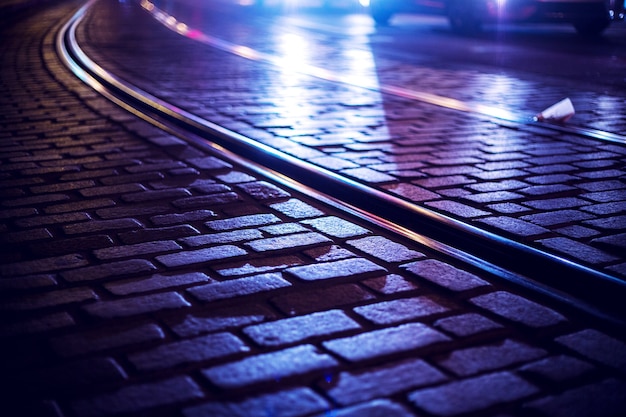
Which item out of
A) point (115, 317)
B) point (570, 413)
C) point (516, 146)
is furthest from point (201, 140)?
point (570, 413)

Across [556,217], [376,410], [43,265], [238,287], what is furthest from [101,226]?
[556,217]

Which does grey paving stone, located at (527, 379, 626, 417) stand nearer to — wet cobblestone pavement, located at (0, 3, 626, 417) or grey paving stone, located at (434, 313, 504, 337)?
wet cobblestone pavement, located at (0, 3, 626, 417)

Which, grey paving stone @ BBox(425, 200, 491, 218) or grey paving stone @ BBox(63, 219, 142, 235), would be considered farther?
grey paving stone @ BBox(425, 200, 491, 218)

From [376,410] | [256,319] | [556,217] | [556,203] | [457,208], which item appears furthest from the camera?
[556,203]

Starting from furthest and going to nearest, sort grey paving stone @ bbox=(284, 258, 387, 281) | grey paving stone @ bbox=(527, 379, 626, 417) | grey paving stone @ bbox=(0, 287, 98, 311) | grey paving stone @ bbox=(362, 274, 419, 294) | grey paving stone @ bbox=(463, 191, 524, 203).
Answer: grey paving stone @ bbox=(463, 191, 524, 203)
grey paving stone @ bbox=(284, 258, 387, 281)
grey paving stone @ bbox=(362, 274, 419, 294)
grey paving stone @ bbox=(0, 287, 98, 311)
grey paving stone @ bbox=(527, 379, 626, 417)

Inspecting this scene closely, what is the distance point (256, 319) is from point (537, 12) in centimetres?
1183

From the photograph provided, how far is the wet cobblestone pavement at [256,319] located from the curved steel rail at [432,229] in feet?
0.29

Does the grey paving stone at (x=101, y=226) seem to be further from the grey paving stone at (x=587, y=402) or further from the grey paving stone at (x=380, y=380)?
the grey paving stone at (x=587, y=402)

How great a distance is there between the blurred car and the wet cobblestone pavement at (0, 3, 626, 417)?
9847 mm

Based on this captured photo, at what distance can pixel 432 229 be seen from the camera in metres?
3.34

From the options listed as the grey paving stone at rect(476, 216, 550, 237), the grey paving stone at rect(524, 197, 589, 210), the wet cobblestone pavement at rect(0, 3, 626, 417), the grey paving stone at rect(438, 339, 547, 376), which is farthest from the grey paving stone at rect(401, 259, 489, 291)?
the grey paving stone at rect(524, 197, 589, 210)

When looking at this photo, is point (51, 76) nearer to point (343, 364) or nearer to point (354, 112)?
point (354, 112)

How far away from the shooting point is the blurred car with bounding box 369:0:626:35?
12.8 metres

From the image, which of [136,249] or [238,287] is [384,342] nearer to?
[238,287]
